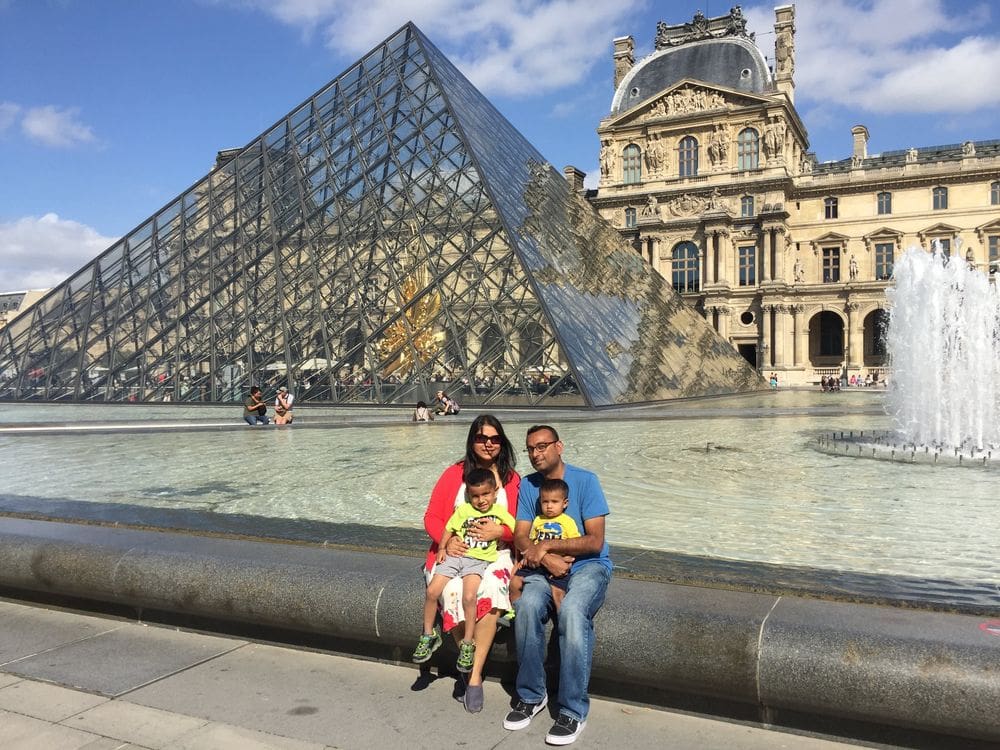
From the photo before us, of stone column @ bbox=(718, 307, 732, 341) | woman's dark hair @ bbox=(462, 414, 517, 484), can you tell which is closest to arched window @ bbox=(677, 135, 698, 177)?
stone column @ bbox=(718, 307, 732, 341)

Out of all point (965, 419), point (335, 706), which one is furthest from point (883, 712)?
point (965, 419)

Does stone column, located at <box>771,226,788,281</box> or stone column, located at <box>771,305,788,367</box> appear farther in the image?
stone column, located at <box>771,226,788,281</box>

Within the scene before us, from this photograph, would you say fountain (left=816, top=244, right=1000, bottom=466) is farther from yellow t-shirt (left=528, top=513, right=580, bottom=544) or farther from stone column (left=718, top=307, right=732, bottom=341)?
stone column (left=718, top=307, right=732, bottom=341)

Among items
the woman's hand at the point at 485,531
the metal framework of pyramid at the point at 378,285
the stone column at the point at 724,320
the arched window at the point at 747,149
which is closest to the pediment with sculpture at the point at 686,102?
the arched window at the point at 747,149

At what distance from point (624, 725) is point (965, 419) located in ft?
38.5

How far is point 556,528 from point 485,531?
27 cm

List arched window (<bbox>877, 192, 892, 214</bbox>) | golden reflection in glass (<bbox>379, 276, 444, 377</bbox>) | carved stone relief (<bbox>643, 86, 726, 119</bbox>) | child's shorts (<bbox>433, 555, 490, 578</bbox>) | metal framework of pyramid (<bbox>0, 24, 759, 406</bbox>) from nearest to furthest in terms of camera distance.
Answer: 1. child's shorts (<bbox>433, 555, 490, 578</bbox>)
2. metal framework of pyramid (<bbox>0, 24, 759, 406</bbox>)
3. golden reflection in glass (<bbox>379, 276, 444, 377</bbox>)
4. arched window (<bbox>877, 192, 892, 214</bbox>)
5. carved stone relief (<bbox>643, 86, 726, 119</bbox>)

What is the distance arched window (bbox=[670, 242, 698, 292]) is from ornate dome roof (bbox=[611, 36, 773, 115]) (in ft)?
31.7

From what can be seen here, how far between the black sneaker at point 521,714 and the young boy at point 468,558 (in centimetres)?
24

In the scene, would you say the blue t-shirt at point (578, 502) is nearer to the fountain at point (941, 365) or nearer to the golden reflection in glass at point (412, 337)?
the fountain at point (941, 365)

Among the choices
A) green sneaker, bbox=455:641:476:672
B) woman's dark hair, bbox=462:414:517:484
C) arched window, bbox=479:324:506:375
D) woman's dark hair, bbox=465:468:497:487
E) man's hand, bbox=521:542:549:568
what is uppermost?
arched window, bbox=479:324:506:375

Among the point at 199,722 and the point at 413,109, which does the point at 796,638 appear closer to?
the point at 199,722

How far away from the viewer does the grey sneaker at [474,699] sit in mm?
2895

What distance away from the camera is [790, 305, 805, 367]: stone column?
154 ft
